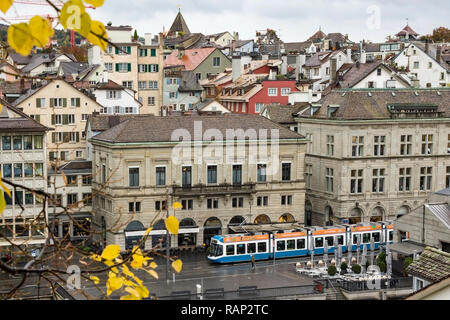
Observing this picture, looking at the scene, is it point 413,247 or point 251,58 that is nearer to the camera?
point 413,247

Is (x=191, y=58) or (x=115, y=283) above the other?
(x=191, y=58)

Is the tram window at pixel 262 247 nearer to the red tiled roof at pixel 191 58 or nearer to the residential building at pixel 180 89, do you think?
the residential building at pixel 180 89

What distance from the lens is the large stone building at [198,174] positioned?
50.9m

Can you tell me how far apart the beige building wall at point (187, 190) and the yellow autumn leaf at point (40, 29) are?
45668 millimetres

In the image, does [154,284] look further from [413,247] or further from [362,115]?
[362,115]

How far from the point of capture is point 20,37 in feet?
12.0

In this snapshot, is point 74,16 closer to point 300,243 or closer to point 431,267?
point 431,267

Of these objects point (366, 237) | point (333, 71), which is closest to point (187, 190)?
point (366, 237)

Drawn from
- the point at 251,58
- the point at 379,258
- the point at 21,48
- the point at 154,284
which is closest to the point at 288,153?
the point at 379,258

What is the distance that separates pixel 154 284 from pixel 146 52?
114 feet

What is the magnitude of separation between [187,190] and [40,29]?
48.6 m

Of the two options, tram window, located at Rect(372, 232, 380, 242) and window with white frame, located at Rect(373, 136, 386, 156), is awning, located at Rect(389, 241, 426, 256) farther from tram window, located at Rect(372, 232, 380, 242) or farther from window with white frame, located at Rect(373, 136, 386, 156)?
window with white frame, located at Rect(373, 136, 386, 156)

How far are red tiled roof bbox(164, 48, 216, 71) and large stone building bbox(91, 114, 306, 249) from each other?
33.8 meters

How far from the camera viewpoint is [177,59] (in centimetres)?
9212
